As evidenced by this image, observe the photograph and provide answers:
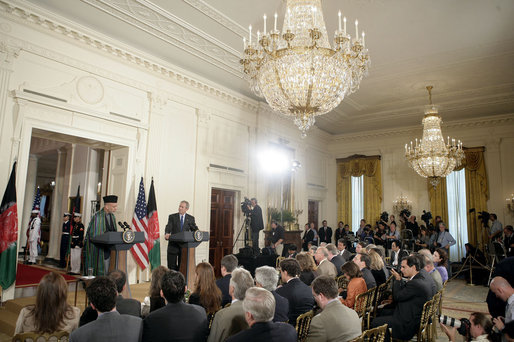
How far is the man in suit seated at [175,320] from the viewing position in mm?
2271

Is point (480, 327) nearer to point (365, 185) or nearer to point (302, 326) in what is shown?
point (302, 326)

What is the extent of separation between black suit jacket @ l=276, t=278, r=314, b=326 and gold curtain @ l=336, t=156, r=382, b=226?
35.4 feet

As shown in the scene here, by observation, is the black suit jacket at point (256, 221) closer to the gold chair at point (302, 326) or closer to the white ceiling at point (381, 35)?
the white ceiling at point (381, 35)

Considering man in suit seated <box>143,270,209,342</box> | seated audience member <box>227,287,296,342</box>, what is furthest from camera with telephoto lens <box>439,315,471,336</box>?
man in suit seated <box>143,270,209,342</box>

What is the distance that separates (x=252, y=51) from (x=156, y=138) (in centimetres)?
409

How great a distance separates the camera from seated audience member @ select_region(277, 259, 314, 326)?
332 centimetres

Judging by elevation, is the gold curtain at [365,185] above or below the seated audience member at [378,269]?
above

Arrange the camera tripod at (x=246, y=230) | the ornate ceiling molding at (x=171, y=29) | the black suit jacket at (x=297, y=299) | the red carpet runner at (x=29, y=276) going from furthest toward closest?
the camera tripod at (x=246, y=230)
the ornate ceiling molding at (x=171, y=29)
the red carpet runner at (x=29, y=276)
the black suit jacket at (x=297, y=299)

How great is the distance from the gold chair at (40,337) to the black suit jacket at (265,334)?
1036 millimetres

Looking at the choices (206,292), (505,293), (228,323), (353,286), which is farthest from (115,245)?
(505,293)

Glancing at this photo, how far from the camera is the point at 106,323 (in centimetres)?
207

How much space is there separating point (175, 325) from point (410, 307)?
2.53 m

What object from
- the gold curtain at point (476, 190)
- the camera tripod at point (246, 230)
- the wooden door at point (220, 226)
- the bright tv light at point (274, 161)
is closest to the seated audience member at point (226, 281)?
the wooden door at point (220, 226)

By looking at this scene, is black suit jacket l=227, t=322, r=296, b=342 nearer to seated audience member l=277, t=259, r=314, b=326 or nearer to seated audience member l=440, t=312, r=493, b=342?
seated audience member l=277, t=259, r=314, b=326
